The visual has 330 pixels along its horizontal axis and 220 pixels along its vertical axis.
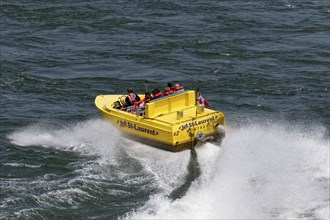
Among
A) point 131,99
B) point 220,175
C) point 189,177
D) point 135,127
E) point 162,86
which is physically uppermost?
point 131,99

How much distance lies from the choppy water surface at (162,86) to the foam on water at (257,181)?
0.18 feet

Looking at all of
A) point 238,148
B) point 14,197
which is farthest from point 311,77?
point 14,197

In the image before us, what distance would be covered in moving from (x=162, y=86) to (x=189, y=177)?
10230mm

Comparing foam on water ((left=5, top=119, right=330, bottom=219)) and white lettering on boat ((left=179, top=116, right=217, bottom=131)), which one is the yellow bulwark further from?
white lettering on boat ((left=179, top=116, right=217, bottom=131))

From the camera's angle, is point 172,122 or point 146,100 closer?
point 172,122

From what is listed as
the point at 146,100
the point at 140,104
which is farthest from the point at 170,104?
the point at 140,104

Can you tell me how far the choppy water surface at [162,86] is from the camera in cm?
2262

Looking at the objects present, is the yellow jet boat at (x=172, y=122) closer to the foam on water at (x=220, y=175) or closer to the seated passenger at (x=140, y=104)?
the seated passenger at (x=140, y=104)

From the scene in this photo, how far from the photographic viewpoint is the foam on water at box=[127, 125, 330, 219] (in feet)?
70.7

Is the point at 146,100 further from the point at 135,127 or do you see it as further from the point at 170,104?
the point at 135,127

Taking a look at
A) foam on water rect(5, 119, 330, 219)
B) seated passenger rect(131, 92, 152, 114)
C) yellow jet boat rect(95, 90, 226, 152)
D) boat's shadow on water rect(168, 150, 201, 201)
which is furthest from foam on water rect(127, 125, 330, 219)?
seated passenger rect(131, 92, 152, 114)

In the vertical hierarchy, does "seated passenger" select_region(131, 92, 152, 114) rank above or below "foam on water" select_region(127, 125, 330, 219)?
above

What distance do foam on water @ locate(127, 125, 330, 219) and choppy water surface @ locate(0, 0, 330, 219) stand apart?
0.05 metres

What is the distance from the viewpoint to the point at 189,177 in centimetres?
2375
